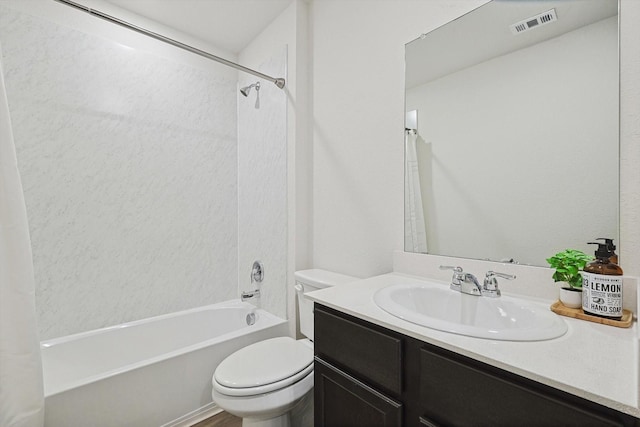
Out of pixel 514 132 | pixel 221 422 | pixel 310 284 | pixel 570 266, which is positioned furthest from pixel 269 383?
pixel 514 132

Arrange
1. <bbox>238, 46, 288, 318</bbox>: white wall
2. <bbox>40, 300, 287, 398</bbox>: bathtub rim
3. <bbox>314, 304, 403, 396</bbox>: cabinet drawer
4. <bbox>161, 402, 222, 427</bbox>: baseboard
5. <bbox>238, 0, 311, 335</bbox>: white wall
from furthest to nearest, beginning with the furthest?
1. <bbox>238, 46, 288, 318</bbox>: white wall
2. <bbox>238, 0, 311, 335</bbox>: white wall
3. <bbox>161, 402, 222, 427</bbox>: baseboard
4. <bbox>40, 300, 287, 398</bbox>: bathtub rim
5. <bbox>314, 304, 403, 396</bbox>: cabinet drawer

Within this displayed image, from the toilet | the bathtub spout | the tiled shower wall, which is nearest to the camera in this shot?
the toilet

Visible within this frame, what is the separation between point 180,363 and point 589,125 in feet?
6.95

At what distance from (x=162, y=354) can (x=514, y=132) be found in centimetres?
232

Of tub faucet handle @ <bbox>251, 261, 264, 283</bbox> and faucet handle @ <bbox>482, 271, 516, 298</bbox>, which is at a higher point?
faucet handle @ <bbox>482, 271, 516, 298</bbox>

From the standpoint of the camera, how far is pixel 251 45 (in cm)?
250

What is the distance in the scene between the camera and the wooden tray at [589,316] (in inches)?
31.7

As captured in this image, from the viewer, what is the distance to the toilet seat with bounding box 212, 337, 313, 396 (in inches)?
51.3

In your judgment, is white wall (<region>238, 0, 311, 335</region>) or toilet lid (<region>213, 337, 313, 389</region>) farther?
white wall (<region>238, 0, 311, 335</region>)

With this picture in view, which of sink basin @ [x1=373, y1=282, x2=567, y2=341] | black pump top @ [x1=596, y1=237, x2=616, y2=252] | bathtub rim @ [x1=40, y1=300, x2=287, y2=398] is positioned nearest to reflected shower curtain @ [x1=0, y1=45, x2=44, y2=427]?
bathtub rim @ [x1=40, y1=300, x2=287, y2=398]

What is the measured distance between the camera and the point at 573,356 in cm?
67

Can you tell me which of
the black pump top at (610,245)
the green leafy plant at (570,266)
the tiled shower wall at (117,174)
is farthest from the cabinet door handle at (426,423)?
the tiled shower wall at (117,174)

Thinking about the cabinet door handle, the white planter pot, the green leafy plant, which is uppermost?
the green leafy plant

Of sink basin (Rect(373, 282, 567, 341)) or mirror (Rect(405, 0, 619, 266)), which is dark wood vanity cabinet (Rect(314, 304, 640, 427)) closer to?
sink basin (Rect(373, 282, 567, 341))
